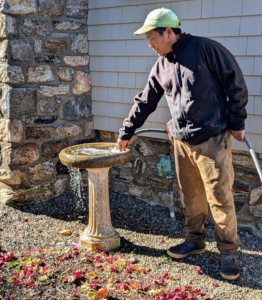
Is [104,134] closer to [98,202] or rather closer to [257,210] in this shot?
[98,202]

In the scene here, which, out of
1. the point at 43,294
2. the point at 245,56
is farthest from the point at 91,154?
the point at 245,56

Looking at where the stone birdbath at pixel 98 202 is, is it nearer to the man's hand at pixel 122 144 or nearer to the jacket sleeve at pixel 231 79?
the man's hand at pixel 122 144

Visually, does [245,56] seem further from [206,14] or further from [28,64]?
[28,64]

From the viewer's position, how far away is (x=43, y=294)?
130 inches

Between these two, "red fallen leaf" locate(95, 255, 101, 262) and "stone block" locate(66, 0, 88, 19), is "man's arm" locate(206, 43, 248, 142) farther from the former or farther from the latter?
"stone block" locate(66, 0, 88, 19)

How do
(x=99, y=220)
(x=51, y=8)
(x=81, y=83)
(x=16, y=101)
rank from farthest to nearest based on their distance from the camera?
(x=81, y=83)
(x=51, y=8)
(x=16, y=101)
(x=99, y=220)

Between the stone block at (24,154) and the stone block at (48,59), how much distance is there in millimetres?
852

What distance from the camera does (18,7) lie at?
4.54 m

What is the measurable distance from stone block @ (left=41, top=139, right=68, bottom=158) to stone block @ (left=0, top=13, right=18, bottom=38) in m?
1.16

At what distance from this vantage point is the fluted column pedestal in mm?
3941

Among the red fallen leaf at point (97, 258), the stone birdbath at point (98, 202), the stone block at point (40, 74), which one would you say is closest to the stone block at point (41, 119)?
the stone block at point (40, 74)

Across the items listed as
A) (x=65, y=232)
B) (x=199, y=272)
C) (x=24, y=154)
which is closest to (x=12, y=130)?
(x=24, y=154)

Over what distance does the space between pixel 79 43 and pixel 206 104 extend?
2226 mm

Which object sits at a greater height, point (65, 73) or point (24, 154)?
point (65, 73)
